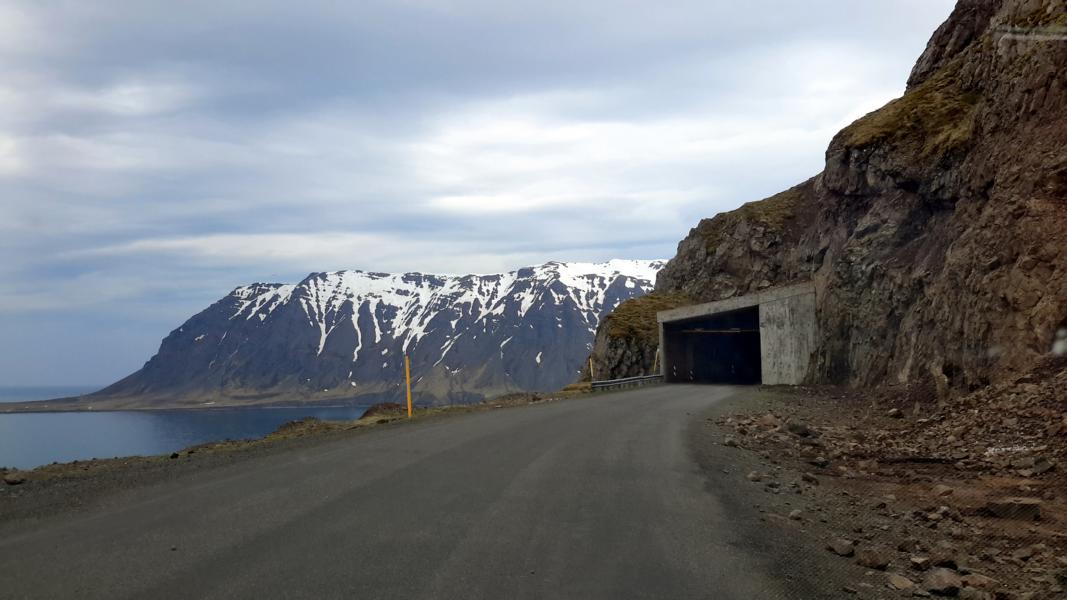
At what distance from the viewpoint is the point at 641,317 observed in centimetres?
6531

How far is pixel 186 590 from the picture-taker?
5.49 meters

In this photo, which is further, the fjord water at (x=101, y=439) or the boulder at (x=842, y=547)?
the fjord water at (x=101, y=439)

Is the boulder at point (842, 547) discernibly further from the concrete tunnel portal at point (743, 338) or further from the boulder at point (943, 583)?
the concrete tunnel portal at point (743, 338)

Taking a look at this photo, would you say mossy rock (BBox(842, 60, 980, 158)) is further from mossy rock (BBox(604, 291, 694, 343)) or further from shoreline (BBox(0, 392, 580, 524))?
shoreline (BBox(0, 392, 580, 524))

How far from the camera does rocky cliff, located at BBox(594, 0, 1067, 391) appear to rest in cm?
1747

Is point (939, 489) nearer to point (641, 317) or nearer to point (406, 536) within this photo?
point (406, 536)

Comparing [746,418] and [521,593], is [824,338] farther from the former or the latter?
[521,593]

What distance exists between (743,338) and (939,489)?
51.0 meters

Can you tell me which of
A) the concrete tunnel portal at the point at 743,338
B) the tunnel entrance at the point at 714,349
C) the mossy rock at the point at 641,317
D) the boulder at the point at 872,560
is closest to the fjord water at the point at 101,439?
the boulder at the point at 872,560

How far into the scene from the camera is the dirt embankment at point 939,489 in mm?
6309

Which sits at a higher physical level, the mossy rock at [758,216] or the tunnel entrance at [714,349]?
the mossy rock at [758,216]

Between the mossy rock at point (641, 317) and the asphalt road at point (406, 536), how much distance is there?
47.9m

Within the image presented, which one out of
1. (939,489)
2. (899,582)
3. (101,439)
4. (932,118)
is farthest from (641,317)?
(899,582)

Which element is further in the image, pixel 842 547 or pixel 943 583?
pixel 842 547
